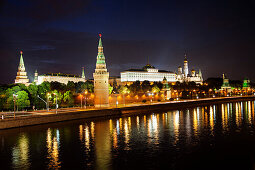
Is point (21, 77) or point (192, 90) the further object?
point (192, 90)

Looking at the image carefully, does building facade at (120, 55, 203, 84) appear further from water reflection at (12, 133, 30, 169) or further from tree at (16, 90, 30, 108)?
water reflection at (12, 133, 30, 169)

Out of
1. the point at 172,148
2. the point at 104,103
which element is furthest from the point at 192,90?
the point at 172,148

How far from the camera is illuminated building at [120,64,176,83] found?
158 metres

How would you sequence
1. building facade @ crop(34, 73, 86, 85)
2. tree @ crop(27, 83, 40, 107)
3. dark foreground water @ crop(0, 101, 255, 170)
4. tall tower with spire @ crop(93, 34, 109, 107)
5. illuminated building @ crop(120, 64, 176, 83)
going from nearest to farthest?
dark foreground water @ crop(0, 101, 255, 170), tree @ crop(27, 83, 40, 107), tall tower with spire @ crop(93, 34, 109, 107), building facade @ crop(34, 73, 86, 85), illuminated building @ crop(120, 64, 176, 83)

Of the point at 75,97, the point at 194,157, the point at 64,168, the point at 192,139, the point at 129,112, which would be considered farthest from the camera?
the point at 75,97

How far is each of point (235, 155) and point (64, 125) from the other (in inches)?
1010

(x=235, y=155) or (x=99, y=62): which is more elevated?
(x=99, y=62)

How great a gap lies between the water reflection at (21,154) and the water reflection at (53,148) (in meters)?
1.89

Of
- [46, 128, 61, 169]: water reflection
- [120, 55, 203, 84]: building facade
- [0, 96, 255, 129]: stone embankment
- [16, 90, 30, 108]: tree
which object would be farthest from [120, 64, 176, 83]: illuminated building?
[46, 128, 61, 169]: water reflection

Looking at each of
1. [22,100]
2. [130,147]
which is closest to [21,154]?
[130,147]

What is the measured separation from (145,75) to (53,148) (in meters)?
141

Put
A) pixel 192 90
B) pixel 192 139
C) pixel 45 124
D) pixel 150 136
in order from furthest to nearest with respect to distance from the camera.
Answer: pixel 192 90
pixel 45 124
pixel 150 136
pixel 192 139

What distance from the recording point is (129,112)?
5653 centimetres

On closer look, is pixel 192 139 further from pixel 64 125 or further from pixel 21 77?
pixel 21 77
